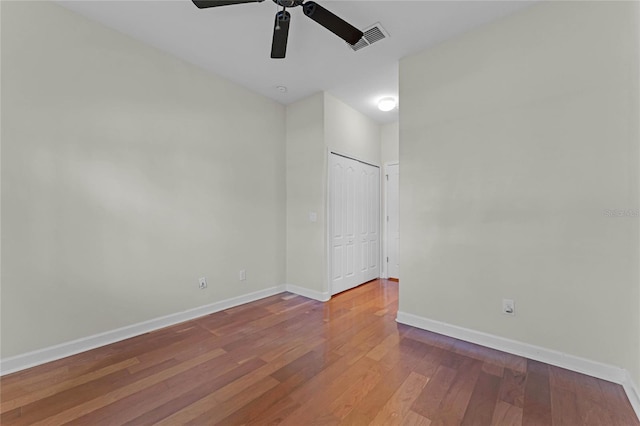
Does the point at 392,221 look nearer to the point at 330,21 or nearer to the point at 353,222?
the point at 353,222

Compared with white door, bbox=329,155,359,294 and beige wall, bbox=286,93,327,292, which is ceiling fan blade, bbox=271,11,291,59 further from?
white door, bbox=329,155,359,294

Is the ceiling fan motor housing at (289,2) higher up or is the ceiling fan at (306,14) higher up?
the ceiling fan motor housing at (289,2)

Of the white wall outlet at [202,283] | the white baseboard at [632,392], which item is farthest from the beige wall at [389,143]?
the white baseboard at [632,392]

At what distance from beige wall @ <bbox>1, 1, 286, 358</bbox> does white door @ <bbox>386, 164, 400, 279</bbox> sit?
2635 millimetres

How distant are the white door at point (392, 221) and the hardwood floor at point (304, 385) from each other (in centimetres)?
230

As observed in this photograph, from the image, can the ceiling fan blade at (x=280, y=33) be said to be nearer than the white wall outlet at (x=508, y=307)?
Yes

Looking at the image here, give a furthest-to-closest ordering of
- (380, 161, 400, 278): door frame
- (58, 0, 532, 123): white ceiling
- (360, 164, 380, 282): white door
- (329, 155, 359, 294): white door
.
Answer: (380, 161, 400, 278): door frame
(360, 164, 380, 282): white door
(329, 155, 359, 294): white door
(58, 0, 532, 123): white ceiling

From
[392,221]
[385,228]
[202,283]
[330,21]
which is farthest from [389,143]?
[202,283]

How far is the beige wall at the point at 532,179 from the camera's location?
6.35 feet

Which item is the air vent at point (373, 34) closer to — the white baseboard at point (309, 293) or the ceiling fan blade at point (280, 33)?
the ceiling fan blade at point (280, 33)

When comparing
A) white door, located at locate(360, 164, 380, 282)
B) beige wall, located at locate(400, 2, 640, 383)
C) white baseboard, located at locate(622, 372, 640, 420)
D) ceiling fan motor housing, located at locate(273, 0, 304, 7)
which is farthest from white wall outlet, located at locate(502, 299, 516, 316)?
ceiling fan motor housing, located at locate(273, 0, 304, 7)

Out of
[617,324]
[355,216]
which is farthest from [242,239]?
[617,324]

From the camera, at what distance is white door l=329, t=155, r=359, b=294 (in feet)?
13.0

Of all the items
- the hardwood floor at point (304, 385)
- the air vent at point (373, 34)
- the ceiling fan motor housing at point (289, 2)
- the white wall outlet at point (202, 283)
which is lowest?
the hardwood floor at point (304, 385)
